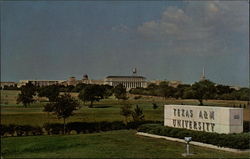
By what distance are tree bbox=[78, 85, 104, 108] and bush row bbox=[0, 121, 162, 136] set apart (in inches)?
229

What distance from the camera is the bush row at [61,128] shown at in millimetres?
25891

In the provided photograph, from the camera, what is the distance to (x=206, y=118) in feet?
66.0

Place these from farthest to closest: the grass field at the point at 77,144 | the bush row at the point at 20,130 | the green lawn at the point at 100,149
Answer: the bush row at the point at 20,130
the grass field at the point at 77,144
the green lawn at the point at 100,149

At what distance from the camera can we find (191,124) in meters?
21.4

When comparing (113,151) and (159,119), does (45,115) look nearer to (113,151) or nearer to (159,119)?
(159,119)

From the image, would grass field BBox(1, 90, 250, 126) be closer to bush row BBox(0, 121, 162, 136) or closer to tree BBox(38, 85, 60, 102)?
bush row BBox(0, 121, 162, 136)

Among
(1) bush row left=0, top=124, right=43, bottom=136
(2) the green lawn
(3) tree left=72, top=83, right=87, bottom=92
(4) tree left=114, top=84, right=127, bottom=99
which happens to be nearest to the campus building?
(3) tree left=72, top=83, right=87, bottom=92

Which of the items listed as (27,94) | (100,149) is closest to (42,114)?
(27,94)

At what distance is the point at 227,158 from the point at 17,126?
16592mm

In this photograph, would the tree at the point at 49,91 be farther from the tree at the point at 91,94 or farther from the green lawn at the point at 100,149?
the green lawn at the point at 100,149

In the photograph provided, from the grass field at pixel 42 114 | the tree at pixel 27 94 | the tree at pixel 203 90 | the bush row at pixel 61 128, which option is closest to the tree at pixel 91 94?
the grass field at pixel 42 114

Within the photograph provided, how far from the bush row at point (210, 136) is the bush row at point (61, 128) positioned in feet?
20.2

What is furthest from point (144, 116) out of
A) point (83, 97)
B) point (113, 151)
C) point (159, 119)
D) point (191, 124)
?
point (113, 151)

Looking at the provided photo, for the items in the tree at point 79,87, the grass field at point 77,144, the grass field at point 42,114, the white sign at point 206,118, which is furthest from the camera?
the tree at point 79,87
